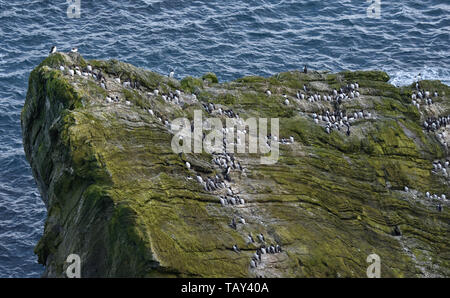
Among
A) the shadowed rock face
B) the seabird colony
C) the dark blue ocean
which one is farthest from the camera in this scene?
the dark blue ocean

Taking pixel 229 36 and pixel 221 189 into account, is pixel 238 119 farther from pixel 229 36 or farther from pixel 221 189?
pixel 229 36

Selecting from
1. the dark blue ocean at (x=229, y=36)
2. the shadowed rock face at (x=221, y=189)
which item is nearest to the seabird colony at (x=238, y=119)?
the shadowed rock face at (x=221, y=189)

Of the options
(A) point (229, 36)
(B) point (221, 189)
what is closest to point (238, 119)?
(B) point (221, 189)

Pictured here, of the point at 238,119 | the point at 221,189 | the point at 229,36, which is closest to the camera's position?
the point at 221,189

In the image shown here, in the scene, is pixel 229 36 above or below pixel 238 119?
above

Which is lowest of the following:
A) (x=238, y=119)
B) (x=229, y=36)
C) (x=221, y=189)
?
(x=221, y=189)

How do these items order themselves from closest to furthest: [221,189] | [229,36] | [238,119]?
1. [221,189]
2. [238,119]
3. [229,36]

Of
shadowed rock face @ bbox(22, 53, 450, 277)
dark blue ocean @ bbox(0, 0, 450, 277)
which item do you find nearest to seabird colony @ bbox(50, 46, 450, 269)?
shadowed rock face @ bbox(22, 53, 450, 277)

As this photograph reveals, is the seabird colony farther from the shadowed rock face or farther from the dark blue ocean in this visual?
the dark blue ocean
